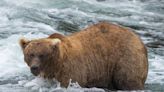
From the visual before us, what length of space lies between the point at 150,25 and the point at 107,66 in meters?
6.49

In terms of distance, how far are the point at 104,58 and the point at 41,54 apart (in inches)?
51.9

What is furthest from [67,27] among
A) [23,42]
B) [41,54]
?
[41,54]

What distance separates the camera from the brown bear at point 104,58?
801cm

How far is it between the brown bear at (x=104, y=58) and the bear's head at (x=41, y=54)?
26cm

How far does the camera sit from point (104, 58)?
8422mm

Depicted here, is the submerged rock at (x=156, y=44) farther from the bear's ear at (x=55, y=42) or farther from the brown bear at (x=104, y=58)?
the bear's ear at (x=55, y=42)

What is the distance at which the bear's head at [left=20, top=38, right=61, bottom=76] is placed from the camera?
7398 millimetres

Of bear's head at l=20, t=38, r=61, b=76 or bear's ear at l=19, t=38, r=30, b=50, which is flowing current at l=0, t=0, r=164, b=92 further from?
bear's ear at l=19, t=38, r=30, b=50

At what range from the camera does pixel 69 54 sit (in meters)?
7.94

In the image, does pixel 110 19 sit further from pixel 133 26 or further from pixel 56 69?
pixel 56 69

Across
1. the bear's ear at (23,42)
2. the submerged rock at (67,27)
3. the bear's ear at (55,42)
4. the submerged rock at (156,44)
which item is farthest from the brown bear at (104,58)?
the submerged rock at (67,27)

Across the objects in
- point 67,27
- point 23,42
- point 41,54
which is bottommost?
point 67,27

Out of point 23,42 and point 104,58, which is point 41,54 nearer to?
point 23,42

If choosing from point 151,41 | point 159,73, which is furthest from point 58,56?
point 151,41
